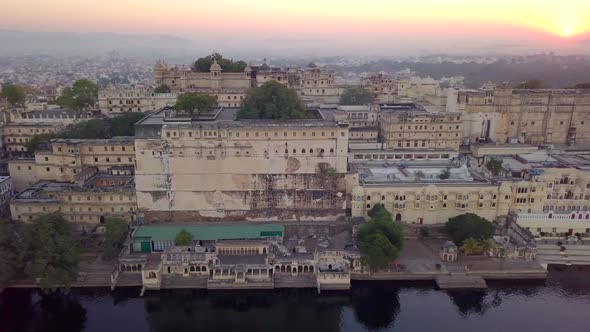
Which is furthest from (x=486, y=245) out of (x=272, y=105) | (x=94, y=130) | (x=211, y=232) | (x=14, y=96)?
(x=14, y=96)

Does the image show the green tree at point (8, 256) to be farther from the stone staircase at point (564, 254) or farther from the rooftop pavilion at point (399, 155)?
the stone staircase at point (564, 254)

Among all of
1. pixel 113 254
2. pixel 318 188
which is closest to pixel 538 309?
pixel 318 188

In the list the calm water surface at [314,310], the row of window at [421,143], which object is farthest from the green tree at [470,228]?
the row of window at [421,143]

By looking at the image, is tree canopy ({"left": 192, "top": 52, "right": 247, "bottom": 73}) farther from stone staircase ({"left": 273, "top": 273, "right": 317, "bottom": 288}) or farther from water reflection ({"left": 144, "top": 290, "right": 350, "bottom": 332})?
water reflection ({"left": 144, "top": 290, "right": 350, "bottom": 332})

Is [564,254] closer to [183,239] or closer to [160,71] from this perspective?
[183,239]

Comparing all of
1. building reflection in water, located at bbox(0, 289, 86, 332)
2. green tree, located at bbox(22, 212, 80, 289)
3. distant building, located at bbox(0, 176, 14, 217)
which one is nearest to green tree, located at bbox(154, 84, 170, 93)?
distant building, located at bbox(0, 176, 14, 217)

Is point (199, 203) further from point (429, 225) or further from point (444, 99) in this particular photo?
point (444, 99)
